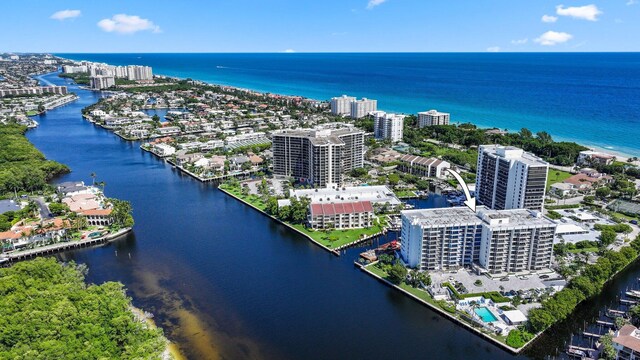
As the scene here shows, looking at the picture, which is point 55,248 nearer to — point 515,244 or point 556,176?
point 515,244

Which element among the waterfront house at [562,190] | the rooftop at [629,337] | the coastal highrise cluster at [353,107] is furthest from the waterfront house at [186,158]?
the rooftop at [629,337]

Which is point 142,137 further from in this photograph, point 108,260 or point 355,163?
point 108,260

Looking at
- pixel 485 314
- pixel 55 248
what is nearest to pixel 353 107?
pixel 55 248

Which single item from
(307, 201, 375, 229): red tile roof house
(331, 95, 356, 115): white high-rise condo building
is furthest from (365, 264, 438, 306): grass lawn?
(331, 95, 356, 115): white high-rise condo building

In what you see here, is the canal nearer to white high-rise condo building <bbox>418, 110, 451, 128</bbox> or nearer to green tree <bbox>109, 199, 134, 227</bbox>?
green tree <bbox>109, 199, 134, 227</bbox>

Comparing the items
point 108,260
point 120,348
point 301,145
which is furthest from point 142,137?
point 120,348

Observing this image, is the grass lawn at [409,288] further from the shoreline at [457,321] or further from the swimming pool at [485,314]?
the swimming pool at [485,314]
